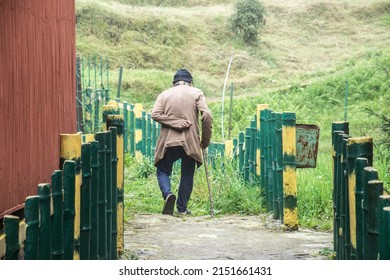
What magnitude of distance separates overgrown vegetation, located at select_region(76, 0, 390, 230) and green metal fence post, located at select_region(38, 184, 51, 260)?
14.1m

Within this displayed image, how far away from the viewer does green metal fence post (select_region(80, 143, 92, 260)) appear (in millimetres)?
5762

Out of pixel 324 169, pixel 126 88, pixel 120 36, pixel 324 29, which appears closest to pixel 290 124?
pixel 324 169

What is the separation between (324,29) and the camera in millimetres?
38219

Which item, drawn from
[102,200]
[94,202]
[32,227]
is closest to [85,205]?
[94,202]

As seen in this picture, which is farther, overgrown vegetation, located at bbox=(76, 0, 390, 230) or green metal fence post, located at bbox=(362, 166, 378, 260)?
overgrown vegetation, located at bbox=(76, 0, 390, 230)

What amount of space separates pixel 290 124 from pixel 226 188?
2.36 m

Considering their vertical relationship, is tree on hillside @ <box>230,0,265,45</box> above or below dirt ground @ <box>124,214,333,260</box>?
above

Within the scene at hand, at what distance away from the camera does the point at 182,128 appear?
10.9 meters

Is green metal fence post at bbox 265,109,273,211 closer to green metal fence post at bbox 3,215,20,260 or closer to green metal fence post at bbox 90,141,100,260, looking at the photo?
green metal fence post at bbox 90,141,100,260

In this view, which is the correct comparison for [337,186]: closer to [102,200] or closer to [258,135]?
[102,200]

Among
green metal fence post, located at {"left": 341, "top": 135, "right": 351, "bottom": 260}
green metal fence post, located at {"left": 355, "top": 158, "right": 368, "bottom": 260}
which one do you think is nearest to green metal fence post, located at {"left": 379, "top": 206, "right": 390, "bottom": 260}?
green metal fence post, located at {"left": 355, "top": 158, "right": 368, "bottom": 260}

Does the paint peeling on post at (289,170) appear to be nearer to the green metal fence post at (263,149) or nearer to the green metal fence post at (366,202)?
the green metal fence post at (263,149)

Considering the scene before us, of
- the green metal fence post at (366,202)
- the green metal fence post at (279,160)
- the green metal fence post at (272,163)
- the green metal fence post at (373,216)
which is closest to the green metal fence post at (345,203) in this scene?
the green metal fence post at (366,202)

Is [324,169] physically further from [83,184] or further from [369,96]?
[369,96]
